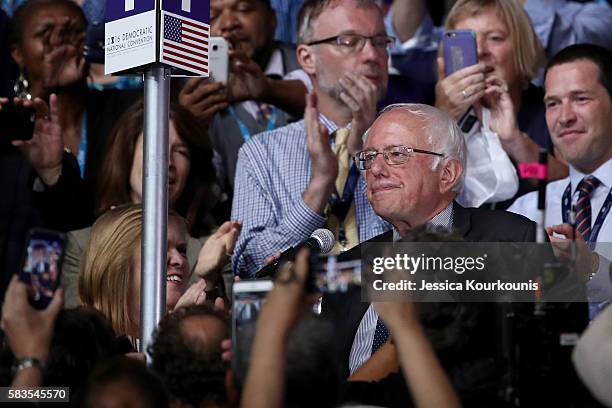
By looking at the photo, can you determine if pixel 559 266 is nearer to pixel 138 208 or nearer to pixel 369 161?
pixel 369 161

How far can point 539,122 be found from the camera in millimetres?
6488

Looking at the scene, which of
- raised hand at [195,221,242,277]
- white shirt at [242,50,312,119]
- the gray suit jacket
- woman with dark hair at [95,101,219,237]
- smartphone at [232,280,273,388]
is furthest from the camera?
white shirt at [242,50,312,119]

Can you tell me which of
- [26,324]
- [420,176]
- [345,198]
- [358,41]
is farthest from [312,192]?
[26,324]

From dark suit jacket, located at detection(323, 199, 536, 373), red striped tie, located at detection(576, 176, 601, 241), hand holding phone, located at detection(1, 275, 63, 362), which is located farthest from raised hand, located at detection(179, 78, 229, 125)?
hand holding phone, located at detection(1, 275, 63, 362)

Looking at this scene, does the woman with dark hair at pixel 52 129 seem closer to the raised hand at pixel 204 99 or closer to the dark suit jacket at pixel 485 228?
the raised hand at pixel 204 99

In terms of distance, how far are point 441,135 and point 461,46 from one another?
1228 mm

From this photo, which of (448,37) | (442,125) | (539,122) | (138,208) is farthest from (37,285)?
(539,122)

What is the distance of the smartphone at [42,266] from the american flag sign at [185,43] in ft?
2.03

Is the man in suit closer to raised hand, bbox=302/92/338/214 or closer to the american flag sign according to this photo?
raised hand, bbox=302/92/338/214

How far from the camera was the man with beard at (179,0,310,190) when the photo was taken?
628 centimetres

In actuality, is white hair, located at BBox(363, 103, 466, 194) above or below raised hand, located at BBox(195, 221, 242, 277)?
above

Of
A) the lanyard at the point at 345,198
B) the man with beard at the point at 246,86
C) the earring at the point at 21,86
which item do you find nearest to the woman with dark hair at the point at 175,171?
the man with beard at the point at 246,86

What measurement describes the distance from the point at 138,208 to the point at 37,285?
4.64ft

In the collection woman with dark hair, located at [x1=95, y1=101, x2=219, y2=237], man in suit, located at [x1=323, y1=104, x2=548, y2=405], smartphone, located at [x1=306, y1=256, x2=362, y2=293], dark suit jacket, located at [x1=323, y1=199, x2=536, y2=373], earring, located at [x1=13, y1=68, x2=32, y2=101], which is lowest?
smartphone, located at [x1=306, y1=256, x2=362, y2=293]
